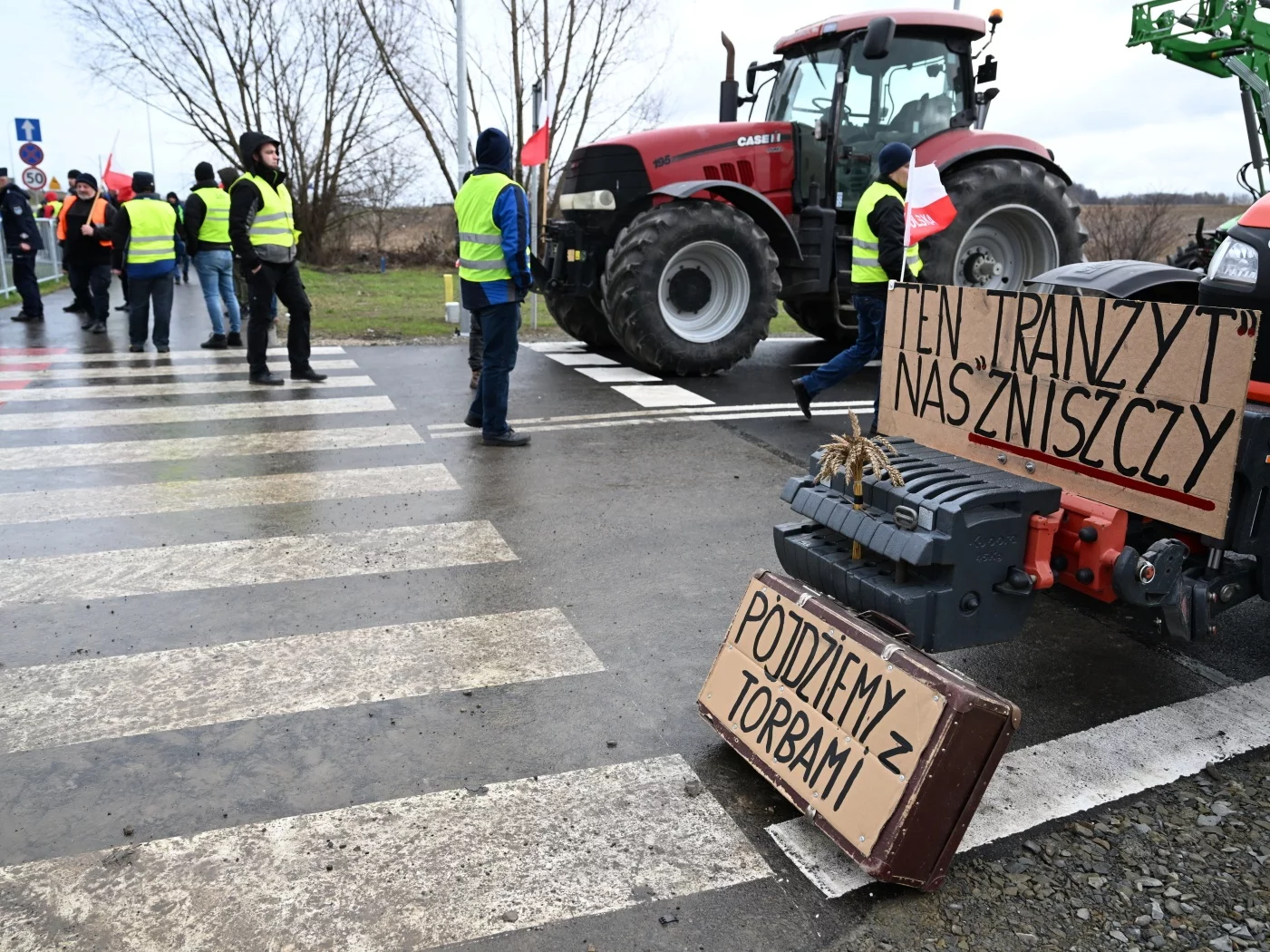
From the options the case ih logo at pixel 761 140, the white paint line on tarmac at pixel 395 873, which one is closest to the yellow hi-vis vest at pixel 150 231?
the case ih logo at pixel 761 140

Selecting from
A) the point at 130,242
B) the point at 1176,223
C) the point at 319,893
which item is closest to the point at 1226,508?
the point at 319,893

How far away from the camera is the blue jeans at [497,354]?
7199 mm

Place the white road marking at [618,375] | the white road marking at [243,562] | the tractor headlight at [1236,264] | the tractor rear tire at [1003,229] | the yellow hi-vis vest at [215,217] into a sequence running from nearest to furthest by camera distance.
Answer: the tractor headlight at [1236,264] < the white road marking at [243,562] < the tractor rear tire at [1003,229] < the white road marking at [618,375] < the yellow hi-vis vest at [215,217]

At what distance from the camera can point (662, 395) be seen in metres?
9.23

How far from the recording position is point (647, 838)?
289 centimetres

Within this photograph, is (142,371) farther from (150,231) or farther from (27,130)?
(27,130)

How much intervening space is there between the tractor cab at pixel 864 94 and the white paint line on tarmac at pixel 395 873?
8.02 metres

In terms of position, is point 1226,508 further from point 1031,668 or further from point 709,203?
point 709,203

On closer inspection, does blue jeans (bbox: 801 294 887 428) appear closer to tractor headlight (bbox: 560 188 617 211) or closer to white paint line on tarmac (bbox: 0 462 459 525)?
tractor headlight (bbox: 560 188 617 211)

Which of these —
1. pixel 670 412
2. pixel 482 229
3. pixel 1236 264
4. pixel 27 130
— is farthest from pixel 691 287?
pixel 27 130

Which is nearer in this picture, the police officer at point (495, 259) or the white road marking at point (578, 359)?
the police officer at point (495, 259)

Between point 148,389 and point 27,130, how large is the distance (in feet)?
42.3

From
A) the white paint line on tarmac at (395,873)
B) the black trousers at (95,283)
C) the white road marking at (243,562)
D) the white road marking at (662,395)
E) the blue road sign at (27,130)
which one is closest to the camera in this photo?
the white paint line on tarmac at (395,873)

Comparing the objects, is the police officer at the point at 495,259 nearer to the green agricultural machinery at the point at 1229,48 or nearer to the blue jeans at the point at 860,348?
the blue jeans at the point at 860,348
